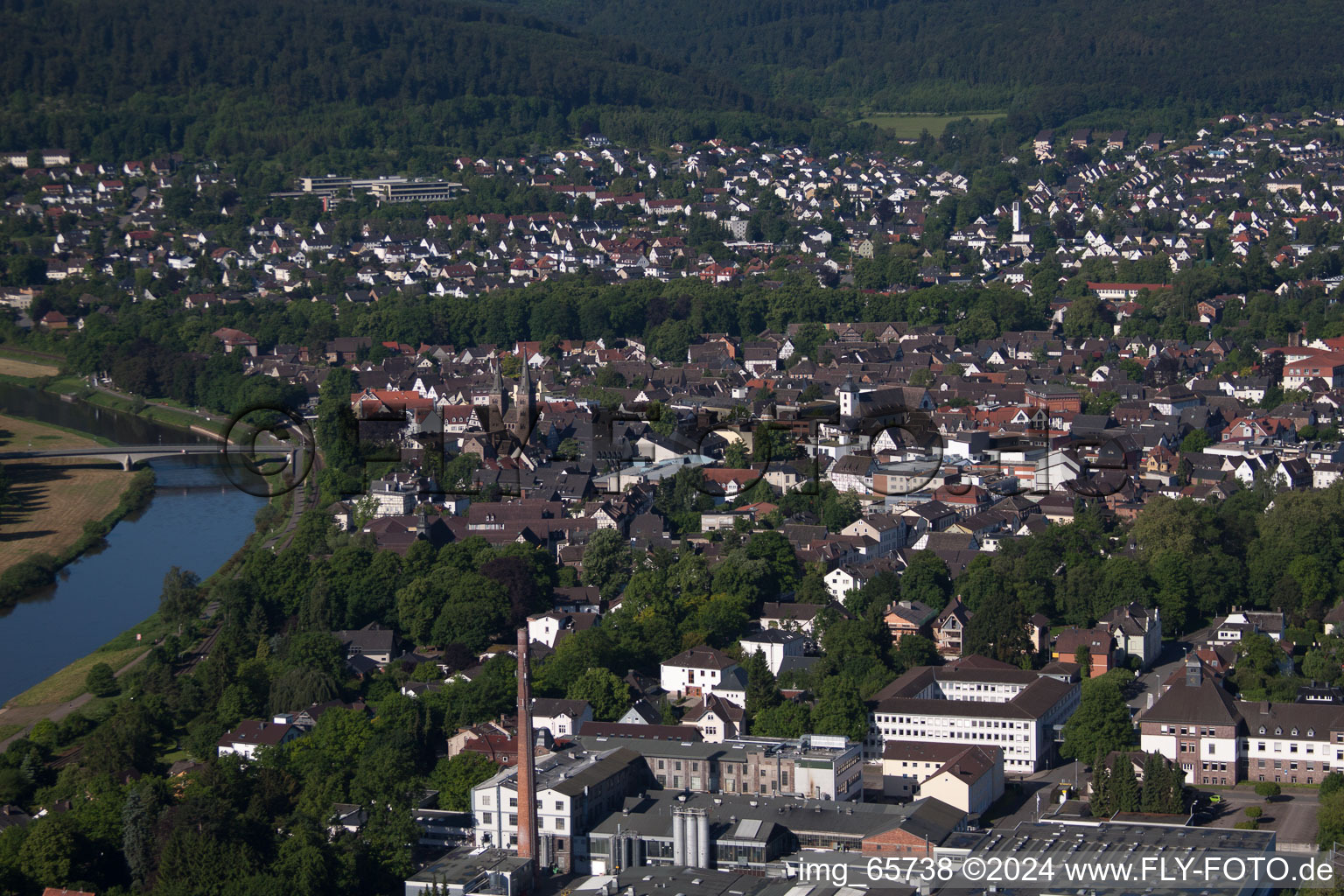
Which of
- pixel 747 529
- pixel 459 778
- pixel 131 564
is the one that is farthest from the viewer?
pixel 131 564

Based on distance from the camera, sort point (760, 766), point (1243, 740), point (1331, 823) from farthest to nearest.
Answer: point (1243, 740), point (760, 766), point (1331, 823)

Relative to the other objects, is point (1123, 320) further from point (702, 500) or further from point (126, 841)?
point (126, 841)

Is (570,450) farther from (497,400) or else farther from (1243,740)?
(1243,740)

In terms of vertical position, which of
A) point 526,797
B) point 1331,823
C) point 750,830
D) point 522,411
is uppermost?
point 522,411

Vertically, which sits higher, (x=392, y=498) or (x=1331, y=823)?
(x=392, y=498)

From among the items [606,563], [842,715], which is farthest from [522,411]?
[842,715]

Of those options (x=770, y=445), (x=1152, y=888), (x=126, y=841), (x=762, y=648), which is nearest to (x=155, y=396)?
(x=770, y=445)

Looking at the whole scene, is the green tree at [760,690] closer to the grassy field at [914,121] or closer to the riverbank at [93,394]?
the riverbank at [93,394]
